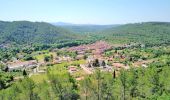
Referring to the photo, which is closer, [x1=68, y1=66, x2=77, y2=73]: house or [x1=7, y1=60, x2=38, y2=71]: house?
[x1=68, y1=66, x2=77, y2=73]: house

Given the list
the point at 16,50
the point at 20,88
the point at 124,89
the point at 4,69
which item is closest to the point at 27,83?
the point at 20,88

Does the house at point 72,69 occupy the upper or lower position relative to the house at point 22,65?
upper

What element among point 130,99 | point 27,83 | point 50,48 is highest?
point 27,83

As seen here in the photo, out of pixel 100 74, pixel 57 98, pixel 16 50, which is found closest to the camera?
pixel 57 98

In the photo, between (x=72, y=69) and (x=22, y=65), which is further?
(x=22, y=65)

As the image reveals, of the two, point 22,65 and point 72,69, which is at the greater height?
point 72,69

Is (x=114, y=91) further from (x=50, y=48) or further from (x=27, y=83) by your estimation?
(x=50, y=48)

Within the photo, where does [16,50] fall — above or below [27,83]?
below

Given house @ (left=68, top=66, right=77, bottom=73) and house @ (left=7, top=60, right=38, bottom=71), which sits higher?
house @ (left=68, top=66, right=77, bottom=73)

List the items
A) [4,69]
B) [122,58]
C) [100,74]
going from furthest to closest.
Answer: [122,58], [4,69], [100,74]

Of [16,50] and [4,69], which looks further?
[16,50]

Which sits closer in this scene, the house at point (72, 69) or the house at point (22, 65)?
the house at point (72, 69)
